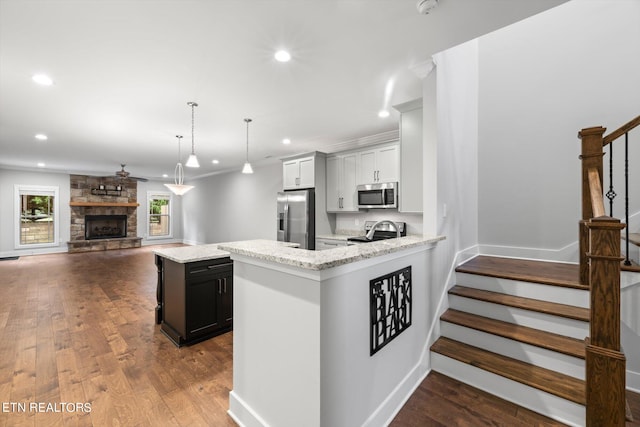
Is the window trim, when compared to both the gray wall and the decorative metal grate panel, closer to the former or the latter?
the gray wall

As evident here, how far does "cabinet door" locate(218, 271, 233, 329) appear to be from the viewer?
2.96m

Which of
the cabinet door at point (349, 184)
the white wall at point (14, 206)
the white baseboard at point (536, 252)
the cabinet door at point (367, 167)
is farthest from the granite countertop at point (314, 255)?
the white wall at point (14, 206)

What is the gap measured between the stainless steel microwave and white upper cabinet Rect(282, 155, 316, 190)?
3.38ft

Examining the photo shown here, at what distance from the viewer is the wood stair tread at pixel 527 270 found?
7.83 ft

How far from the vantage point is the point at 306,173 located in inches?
209

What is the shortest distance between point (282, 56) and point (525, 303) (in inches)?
118

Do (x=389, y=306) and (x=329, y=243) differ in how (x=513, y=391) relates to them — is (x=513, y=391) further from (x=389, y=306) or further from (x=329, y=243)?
(x=329, y=243)

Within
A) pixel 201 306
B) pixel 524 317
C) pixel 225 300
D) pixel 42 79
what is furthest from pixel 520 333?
pixel 42 79

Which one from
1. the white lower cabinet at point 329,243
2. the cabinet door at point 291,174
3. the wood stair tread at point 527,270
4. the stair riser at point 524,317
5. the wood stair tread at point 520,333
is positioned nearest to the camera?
the wood stair tread at point 520,333

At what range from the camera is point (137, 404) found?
188 centimetres

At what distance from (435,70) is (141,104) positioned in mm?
3391

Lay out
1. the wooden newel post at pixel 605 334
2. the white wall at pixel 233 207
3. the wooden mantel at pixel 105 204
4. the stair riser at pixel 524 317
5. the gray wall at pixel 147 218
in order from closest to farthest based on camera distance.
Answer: the wooden newel post at pixel 605 334
the stair riser at pixel 524 317
the white wall at pixel 233 207
the wooden mantel at pixel 105 204
the gray wall at pixel 147 218

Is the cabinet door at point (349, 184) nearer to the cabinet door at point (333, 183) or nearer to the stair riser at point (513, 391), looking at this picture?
the cabinet door at point (333, 183)

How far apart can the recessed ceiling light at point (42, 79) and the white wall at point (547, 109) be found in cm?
519
